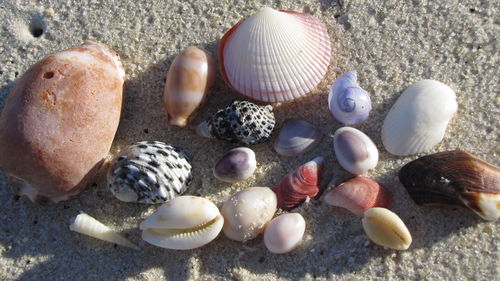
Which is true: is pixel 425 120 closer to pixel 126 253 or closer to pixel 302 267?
pixel 302 267

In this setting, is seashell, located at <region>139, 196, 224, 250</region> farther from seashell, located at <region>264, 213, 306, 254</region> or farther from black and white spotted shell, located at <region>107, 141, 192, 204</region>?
seashell, located at <region>264, 213, 306, 254</region>

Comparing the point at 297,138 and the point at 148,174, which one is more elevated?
the point at 297,138

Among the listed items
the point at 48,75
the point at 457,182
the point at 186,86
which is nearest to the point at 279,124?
the point at 186,86

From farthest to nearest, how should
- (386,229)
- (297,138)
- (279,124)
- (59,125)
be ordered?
(279,124)
(297,138)
(59,125)
(386,229)

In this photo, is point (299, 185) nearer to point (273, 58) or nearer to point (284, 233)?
point (284, 233)

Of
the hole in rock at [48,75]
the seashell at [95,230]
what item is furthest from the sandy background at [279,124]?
the hole in rock at [48,75]

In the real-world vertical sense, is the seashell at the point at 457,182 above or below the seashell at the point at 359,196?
above

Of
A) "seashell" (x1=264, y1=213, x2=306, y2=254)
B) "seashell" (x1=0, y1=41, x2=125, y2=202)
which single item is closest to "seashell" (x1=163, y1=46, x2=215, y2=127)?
"seashell" (x1=0, y1=41, x2=125, y2=202)

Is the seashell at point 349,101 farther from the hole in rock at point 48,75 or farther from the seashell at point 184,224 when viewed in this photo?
the hole in rock at point 48,75
